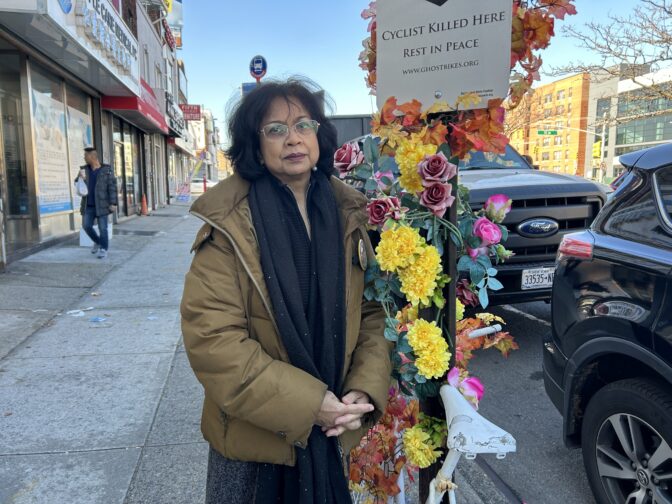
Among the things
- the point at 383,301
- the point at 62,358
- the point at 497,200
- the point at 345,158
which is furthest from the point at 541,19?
the point at 62,358

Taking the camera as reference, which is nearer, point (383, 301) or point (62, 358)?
point (383, 301)

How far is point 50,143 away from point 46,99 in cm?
80

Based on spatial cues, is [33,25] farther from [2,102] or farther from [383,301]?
[383,301]

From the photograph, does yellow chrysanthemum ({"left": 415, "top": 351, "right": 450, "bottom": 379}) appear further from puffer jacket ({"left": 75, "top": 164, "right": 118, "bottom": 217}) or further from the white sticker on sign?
puffer jacket ({"left": 75, "top": 164, "right": 118, "bottom": 217})

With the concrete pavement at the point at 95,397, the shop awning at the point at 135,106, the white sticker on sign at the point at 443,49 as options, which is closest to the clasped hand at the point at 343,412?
the white sticker on sign at the point at 443,49

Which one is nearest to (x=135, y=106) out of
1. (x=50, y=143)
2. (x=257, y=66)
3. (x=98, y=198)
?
(x=50, y=143)

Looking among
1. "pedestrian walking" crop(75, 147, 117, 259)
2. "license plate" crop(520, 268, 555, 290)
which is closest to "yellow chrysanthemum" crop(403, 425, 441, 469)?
"license plate" crop(520, 268, 555, 290)

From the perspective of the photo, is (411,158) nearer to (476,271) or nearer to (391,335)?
(476,271)

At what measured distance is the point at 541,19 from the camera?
155cm

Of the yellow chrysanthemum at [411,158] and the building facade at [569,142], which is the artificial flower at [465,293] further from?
the building facade at [569,142]

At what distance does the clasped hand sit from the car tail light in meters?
1.55

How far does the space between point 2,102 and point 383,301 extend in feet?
29.9

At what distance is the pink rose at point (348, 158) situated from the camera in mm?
1807

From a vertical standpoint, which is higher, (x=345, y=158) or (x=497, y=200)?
(x=345, y=158)
